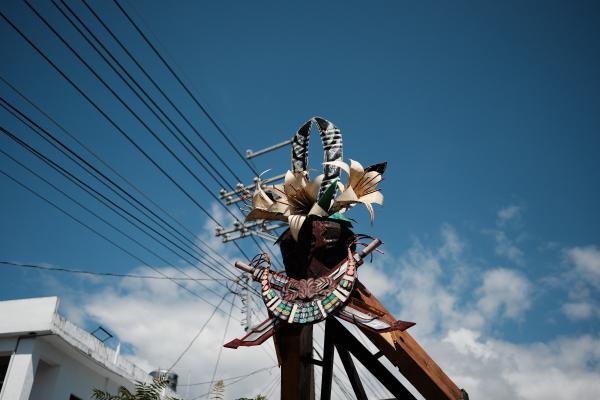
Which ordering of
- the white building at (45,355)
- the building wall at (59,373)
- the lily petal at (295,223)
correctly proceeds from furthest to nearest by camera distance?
the building wall at (59,373) < the white building at (45,355) < the lily petal at (295,223)

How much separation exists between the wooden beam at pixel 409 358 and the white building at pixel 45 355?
9876 mm

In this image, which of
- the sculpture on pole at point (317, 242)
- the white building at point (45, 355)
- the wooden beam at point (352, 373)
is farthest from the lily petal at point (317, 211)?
the white building at point (45, 355)

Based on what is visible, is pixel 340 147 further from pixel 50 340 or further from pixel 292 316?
pixel 50 340

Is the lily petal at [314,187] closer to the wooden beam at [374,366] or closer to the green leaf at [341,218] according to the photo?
the green leaf at [341,218]

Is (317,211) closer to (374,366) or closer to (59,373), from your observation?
(374,366)

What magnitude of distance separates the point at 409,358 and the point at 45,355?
36.9 ft

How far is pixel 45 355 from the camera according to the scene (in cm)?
1500

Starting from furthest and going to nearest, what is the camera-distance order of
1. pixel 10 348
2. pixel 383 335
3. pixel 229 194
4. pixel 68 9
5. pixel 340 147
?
pixel 229 194 → pixel 10 348 → pixel 340 147 → pixel 383 335 → pixel 68 9

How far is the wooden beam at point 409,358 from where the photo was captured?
882cm

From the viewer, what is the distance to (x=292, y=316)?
27.1 feet

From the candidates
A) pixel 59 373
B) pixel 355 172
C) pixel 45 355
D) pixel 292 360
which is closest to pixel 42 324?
pixel 45 355

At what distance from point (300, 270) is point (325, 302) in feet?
3.55

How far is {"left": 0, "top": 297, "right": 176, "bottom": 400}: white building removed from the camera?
14094mm

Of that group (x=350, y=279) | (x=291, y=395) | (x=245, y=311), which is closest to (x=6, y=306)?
(x=245, y=311)
